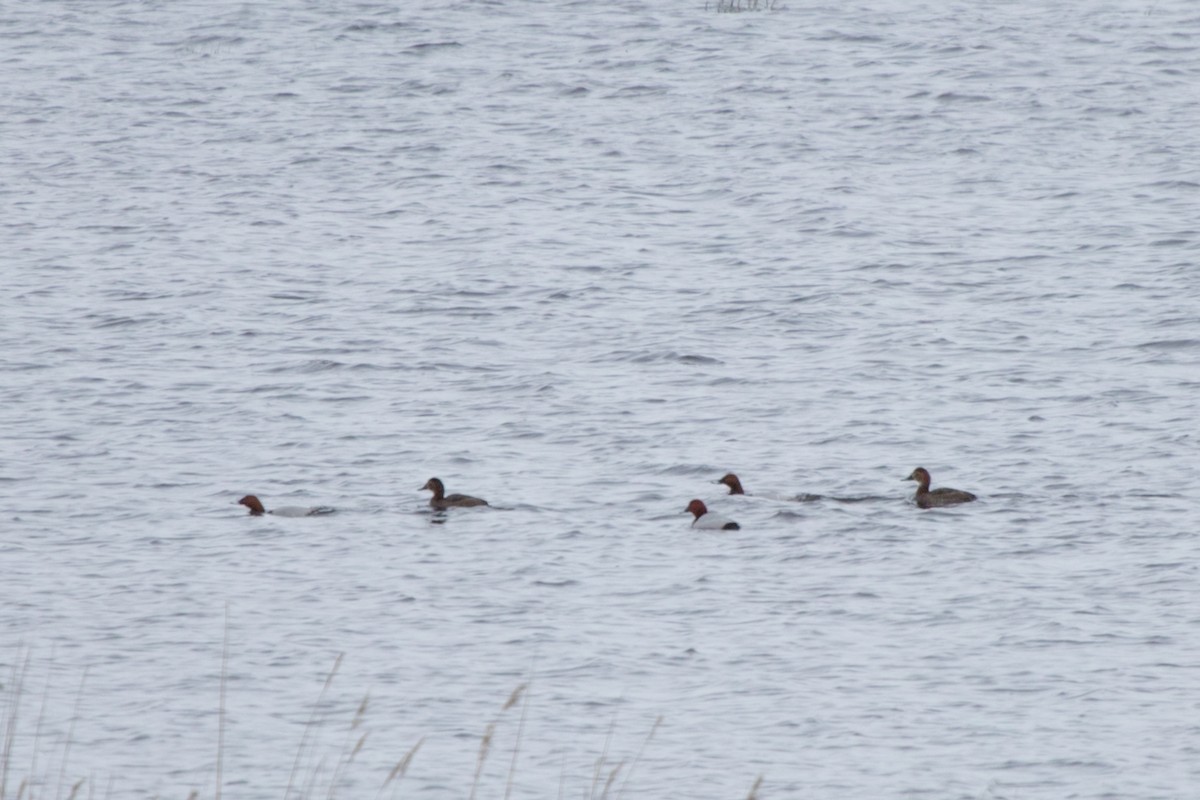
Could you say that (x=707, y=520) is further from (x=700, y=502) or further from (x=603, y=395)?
(x=603, y=395)

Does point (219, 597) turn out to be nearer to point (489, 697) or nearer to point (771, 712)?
point (489, 697)

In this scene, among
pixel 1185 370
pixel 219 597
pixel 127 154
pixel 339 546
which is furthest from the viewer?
pixel 127 154

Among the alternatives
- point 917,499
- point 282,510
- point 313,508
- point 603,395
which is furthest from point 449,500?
point 603,395

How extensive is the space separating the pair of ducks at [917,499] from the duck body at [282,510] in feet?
11.2

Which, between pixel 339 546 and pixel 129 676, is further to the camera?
pixel 339 546

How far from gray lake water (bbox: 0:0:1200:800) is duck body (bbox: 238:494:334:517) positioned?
115mm

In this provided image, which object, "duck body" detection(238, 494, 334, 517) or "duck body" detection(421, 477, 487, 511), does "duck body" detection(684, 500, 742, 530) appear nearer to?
"duck body" detection(421, 477, 487, 511)

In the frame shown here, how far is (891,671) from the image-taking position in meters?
13.4

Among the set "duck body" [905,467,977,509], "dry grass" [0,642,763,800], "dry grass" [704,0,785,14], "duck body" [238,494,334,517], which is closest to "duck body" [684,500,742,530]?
"duck body" [905,467,977,509]

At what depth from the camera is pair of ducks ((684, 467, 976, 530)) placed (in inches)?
676

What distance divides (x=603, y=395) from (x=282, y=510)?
5381 millimetres

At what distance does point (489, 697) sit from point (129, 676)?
8.34ft

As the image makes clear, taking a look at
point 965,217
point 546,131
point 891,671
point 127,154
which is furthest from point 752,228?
point 891,671

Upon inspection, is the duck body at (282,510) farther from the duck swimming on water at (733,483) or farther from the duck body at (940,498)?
the duck body at (940,498)
